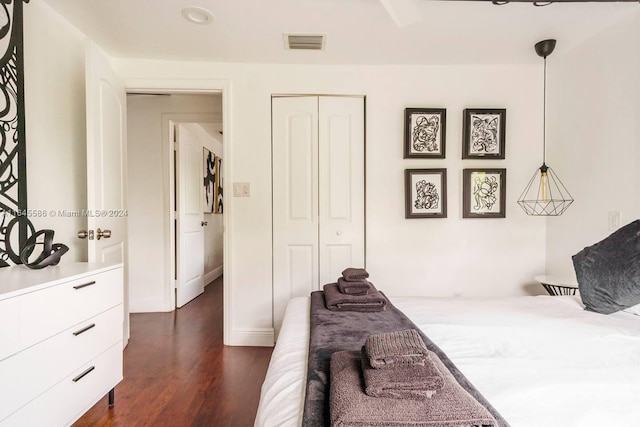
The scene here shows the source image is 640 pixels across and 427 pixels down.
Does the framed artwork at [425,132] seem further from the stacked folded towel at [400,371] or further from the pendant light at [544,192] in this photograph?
the stacked folded towel at [400,371]

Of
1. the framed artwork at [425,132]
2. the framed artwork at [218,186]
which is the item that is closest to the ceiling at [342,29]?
the framed artwork at [425,132]

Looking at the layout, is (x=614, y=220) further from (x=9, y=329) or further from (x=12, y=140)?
(x=12, y=140)

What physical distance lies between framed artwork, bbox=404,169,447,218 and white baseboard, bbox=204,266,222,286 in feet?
10.5

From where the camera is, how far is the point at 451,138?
260cm

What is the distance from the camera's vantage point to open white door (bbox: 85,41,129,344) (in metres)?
1.88

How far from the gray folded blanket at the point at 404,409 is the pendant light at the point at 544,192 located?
2.23 meters

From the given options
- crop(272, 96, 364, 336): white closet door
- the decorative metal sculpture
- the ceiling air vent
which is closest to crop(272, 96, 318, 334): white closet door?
crop(272, 96, 364, 336): white closet door

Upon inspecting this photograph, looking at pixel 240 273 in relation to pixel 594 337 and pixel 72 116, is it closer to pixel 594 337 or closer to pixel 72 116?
pixel 72 116

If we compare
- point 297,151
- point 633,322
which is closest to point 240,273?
point 297,151

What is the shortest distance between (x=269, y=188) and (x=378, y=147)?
0.96 m

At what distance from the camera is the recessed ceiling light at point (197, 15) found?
1846 mm

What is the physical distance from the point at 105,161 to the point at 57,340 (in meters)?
1.18

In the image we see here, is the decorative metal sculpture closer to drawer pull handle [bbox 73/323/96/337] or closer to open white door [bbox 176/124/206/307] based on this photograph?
drawer pull handle [bbox 73/323/96/337]

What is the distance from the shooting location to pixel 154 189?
336 centimetres
